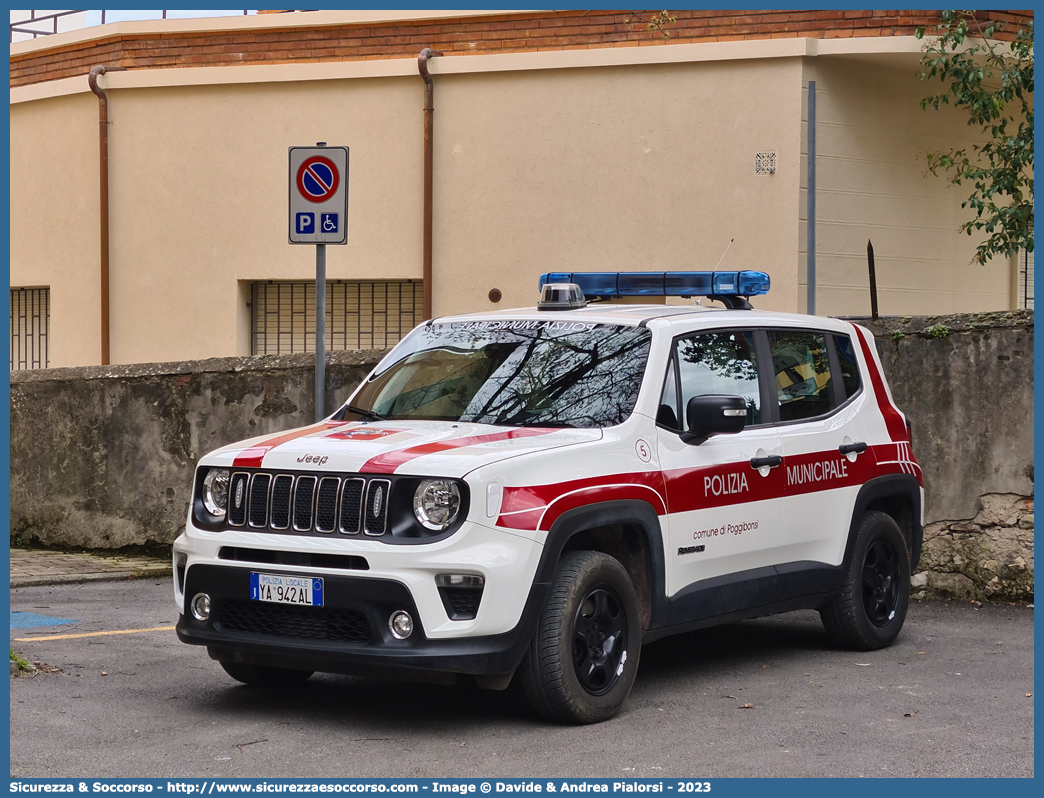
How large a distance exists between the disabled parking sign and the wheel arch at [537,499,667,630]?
3803 mm

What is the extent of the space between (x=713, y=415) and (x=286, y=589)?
213cm

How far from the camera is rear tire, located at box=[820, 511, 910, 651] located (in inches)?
307

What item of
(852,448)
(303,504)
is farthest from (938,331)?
(303,504)

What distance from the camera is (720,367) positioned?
283 inches

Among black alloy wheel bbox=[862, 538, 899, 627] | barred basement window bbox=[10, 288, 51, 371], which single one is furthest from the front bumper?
barred basement window bbox=[10, 288, 51, 371]

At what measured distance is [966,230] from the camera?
51.1 feet

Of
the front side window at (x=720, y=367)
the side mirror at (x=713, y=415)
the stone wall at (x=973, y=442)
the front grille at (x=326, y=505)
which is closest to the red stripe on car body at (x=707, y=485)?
the side mirror at (x=713, y=415)

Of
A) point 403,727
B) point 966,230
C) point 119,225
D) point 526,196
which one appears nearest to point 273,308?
point 119,225

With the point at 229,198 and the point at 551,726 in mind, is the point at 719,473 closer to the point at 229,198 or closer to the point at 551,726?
the point at 551,726

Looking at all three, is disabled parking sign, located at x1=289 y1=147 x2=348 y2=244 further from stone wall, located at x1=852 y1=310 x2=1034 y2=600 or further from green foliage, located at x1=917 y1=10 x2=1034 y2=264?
green foliage, located at x1=917 y1=10 x2=1034 y2=264

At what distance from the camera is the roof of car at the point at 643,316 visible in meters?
7.02

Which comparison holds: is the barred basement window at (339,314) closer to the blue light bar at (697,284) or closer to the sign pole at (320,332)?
the sign pole at (320,332)

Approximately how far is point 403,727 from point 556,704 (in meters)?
0.69

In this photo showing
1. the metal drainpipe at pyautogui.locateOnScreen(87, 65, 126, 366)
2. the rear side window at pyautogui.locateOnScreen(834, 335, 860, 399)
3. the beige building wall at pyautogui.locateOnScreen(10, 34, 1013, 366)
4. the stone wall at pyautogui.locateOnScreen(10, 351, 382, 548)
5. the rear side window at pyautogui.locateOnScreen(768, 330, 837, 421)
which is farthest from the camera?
the metal drainpipe at pyautogui.locateOnScreen(87, 65, 126, 366)
